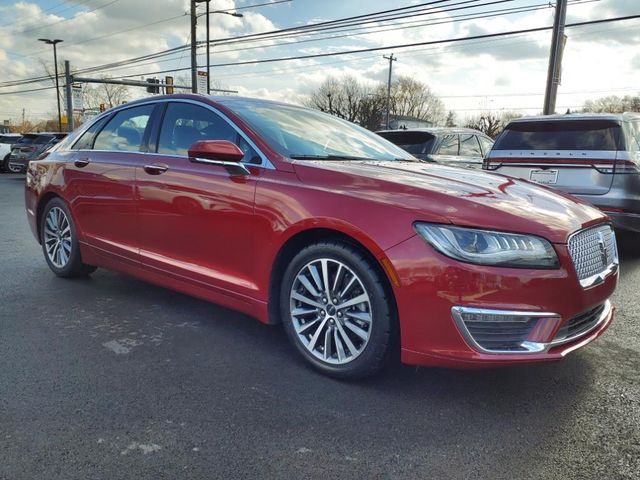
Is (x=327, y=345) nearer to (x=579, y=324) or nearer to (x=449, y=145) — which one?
(x=579, y=324)

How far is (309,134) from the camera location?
370 centimetres

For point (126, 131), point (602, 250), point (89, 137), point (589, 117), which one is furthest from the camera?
point (589, 117)

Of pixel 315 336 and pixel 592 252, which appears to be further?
pixel 315 336

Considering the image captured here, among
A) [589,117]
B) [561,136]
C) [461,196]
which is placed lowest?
[461,196]

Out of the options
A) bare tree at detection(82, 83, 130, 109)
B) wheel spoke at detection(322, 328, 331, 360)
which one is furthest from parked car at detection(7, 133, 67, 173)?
bare tree at detection(82, 83, 130, 109)

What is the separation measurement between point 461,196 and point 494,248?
34 cm

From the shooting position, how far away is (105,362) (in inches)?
124

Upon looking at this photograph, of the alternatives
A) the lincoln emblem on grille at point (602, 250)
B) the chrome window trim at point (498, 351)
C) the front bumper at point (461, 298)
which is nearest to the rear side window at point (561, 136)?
the lincoln emblem on grille at point (602, 250)

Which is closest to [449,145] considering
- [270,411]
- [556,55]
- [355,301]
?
[355,301]

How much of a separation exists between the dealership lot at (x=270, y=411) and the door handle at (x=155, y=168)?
3.59 feet

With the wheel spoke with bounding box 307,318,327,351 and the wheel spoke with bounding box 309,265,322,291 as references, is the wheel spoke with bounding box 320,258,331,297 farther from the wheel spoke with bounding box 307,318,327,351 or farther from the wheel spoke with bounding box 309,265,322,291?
the wheel spoke with bounding box 307,318,327,351

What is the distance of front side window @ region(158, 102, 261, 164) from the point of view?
3.53 m

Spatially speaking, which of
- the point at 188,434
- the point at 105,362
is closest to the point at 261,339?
the point at 105,362

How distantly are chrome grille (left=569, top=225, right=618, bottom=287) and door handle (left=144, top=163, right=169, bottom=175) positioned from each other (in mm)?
Answer: 2672
